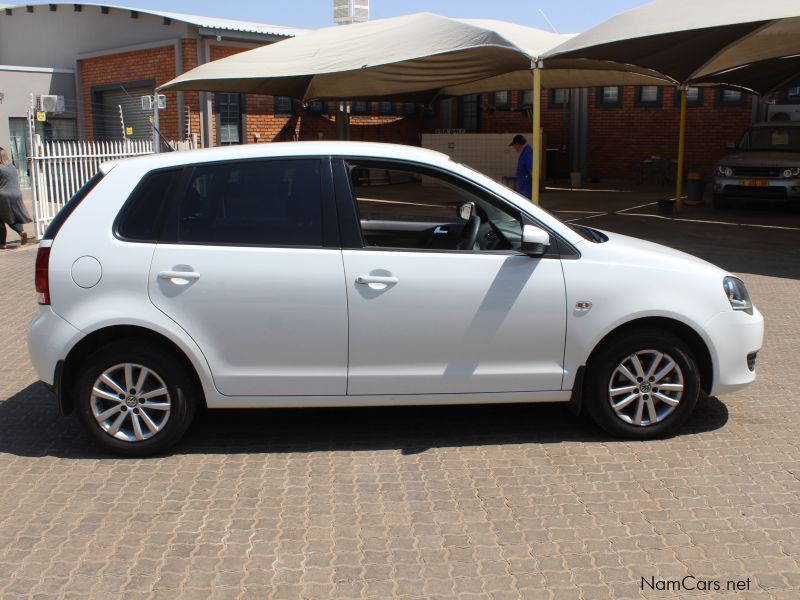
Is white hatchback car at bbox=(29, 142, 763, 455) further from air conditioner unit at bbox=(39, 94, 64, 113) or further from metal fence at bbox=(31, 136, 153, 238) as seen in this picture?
air conditioner unit at bbox=(39, 94, 64, 113)

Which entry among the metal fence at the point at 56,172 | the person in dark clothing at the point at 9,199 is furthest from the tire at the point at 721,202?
the person in dark clothing at the point at 9,199

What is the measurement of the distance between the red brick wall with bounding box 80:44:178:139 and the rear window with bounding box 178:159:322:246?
1790cm

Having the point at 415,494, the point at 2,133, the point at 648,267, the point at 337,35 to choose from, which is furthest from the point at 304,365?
the point at 2,133

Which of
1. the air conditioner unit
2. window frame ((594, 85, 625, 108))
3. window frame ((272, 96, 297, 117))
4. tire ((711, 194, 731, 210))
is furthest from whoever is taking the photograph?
window frame ((594, 85, 625, 108))

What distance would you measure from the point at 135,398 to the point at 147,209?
108 cm

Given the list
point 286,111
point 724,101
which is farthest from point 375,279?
point 724,101

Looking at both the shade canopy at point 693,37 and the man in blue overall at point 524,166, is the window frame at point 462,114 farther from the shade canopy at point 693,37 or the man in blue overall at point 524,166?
the man in blue overall at point 524,166

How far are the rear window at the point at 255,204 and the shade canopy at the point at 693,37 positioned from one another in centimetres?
929

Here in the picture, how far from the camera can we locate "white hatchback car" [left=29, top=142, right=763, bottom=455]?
16.1 ft

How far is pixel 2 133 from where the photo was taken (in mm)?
22625

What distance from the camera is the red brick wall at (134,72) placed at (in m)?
22.2

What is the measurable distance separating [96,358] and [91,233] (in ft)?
2.33

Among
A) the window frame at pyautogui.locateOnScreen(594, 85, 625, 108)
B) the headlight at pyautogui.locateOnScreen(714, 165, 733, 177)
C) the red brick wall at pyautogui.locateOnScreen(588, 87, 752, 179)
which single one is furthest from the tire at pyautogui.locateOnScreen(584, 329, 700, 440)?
the window frame at pyautogui.locateOnScreen(594, 85, 625, 108)

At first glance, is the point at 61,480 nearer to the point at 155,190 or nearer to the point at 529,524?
the point at 155,190
